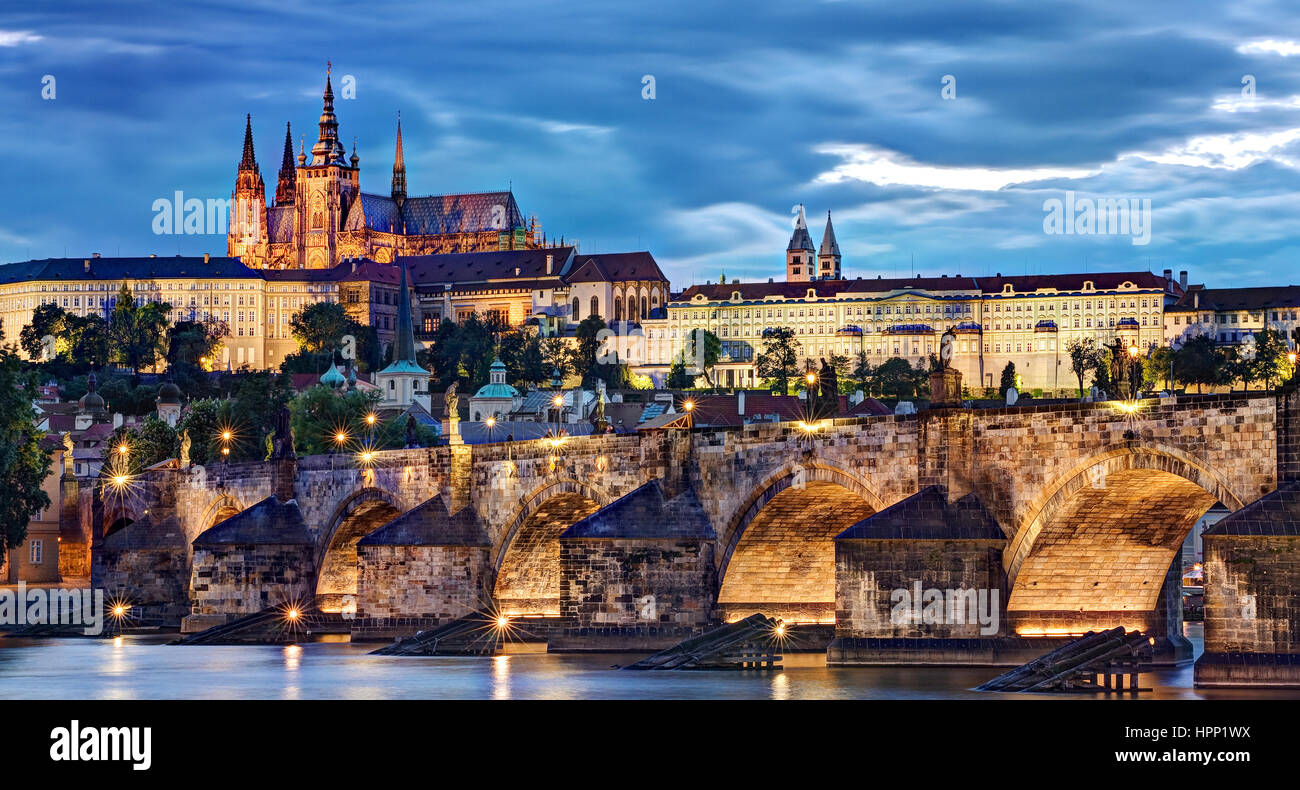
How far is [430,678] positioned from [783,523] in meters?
8.98

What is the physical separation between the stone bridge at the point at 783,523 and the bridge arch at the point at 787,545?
2.4 inches

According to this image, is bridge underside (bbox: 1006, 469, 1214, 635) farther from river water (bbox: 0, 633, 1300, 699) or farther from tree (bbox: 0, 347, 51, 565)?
tree (bbox: 0, 347, 51, 565)

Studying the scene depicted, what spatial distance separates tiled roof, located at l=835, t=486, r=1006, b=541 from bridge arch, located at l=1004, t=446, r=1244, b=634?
0.82 m

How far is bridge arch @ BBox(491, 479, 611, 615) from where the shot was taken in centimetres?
5775

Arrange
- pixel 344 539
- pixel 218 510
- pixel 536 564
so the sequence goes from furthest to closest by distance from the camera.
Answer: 1. pixel 218 510
2. pixel 344 539
3. pixel 536 564

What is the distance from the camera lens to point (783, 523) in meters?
49.9

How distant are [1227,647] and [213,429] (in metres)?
92.4

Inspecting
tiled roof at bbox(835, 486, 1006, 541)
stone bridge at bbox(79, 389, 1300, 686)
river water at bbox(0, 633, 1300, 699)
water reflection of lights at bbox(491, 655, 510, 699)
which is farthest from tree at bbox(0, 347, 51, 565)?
tiled roof at bbox(835, 486, 1006, 541)

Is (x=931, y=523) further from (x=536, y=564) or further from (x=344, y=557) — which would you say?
(x=344, y=557)

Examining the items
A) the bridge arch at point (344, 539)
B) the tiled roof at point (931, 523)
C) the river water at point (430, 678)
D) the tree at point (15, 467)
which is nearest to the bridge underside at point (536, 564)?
the river water at point (430, 678)

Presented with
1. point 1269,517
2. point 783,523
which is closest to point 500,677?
point 783,523

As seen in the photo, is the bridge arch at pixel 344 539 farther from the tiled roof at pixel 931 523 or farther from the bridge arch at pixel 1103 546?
the bridge arch at pixel 1103 546
